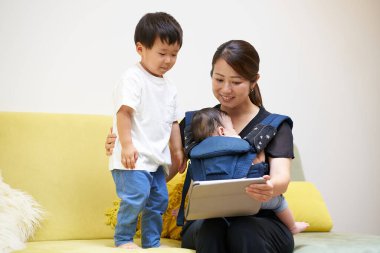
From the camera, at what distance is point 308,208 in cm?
255

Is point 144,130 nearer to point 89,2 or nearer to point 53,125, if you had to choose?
point 53,125

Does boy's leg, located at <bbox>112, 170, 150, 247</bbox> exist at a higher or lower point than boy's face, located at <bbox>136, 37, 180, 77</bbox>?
lower

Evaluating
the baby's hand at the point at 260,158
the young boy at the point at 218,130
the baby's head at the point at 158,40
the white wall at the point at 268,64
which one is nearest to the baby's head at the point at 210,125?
the young boy at the point at 218,130

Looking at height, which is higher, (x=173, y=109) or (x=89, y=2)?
(x=89, y=2)

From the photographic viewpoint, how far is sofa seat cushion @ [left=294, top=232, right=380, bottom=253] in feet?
6.69

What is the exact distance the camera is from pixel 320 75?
3.41 meters

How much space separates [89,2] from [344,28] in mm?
1597

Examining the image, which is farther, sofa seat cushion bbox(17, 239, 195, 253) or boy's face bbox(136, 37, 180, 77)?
boy's face bbox(136, 37, 180, 77)

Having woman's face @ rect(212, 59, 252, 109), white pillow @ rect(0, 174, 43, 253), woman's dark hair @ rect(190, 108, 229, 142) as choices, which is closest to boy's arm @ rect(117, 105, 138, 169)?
woman's dark hair @ rect(190, 108, 229, 142)

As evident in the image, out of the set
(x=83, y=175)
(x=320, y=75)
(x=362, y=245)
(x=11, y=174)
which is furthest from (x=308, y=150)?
(x=11, y=174)

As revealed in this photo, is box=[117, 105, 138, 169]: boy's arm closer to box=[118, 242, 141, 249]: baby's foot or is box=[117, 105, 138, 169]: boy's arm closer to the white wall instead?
box=[118, 242, 141, 249]: baby's foot

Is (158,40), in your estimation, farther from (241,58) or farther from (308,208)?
(308,208)

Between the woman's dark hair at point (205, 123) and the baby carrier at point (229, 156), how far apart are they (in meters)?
0.04

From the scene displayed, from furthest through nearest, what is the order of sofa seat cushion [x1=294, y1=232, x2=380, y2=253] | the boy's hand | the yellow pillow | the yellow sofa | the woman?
the yellow pillow
the yellow sofa
sofa seat cushion [x1=294, y1=232, x2=380, y2=253]
the boy's hand
the woman
